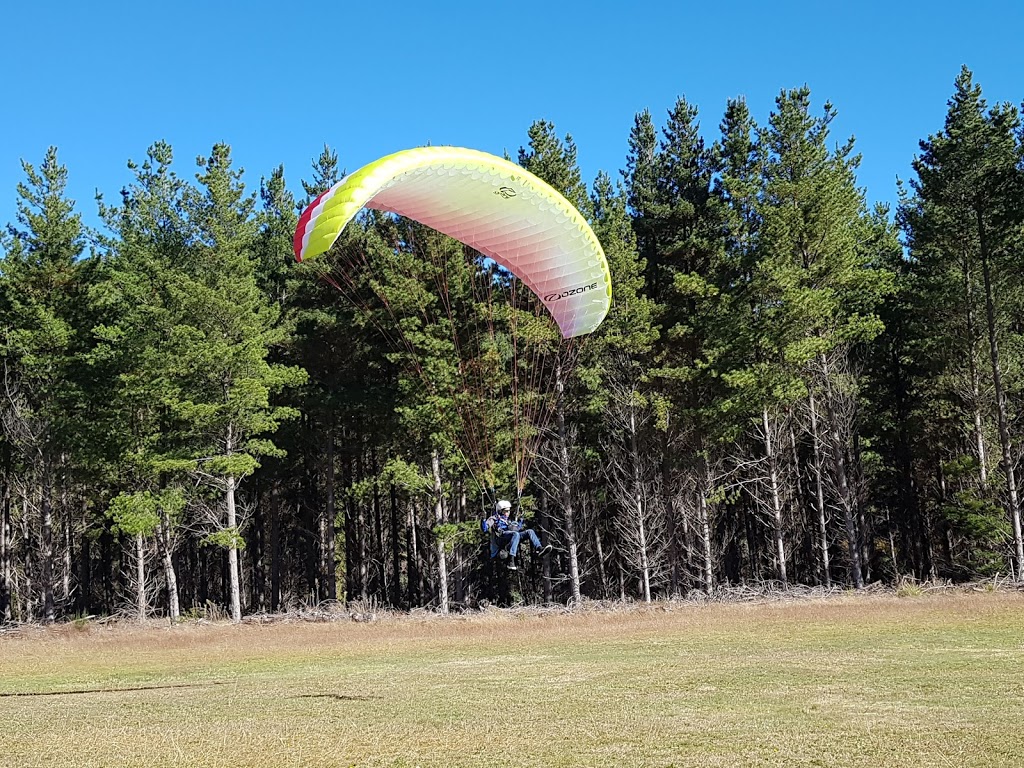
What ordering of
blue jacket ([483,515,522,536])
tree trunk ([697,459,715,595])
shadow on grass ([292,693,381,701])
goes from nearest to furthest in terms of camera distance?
1. shadow on grass ([292,693,381,701])
2. blue jacket ([483,515,522,536])
3. tree trunk ([697,459,715,595])

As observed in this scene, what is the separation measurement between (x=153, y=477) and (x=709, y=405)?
1667cm

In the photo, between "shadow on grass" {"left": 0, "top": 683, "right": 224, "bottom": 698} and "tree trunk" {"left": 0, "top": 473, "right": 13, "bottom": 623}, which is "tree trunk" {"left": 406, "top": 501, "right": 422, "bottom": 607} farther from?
"shadow on grass" {"left": 0, "top": 683, "right": 224, "bottom": 698}

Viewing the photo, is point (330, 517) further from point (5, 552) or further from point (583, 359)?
point (5, 552)

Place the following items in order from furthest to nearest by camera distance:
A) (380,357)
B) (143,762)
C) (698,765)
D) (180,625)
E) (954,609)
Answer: (380,357) < (180,625) < (954,609) < (143,762) < (698,765)

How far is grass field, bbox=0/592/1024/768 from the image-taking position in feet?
27.3

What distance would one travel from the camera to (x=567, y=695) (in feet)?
38.3

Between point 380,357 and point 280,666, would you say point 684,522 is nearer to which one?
point 380,357

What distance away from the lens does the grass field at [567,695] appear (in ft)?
27.3

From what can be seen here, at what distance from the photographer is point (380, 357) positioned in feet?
98.8

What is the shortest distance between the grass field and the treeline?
247 inches

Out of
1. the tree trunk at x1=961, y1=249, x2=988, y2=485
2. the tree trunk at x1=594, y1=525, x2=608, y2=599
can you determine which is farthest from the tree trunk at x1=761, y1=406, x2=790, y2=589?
the tree trunk at x1=594, y1=525, x2=608, y2=599

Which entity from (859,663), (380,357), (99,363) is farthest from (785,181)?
(99,363)

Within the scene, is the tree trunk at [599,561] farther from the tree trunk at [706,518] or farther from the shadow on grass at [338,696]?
the shadow on grass at [338,696]

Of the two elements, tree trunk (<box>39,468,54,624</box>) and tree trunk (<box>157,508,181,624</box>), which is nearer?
tree trunk (<box>39,468,54,624</box>)
